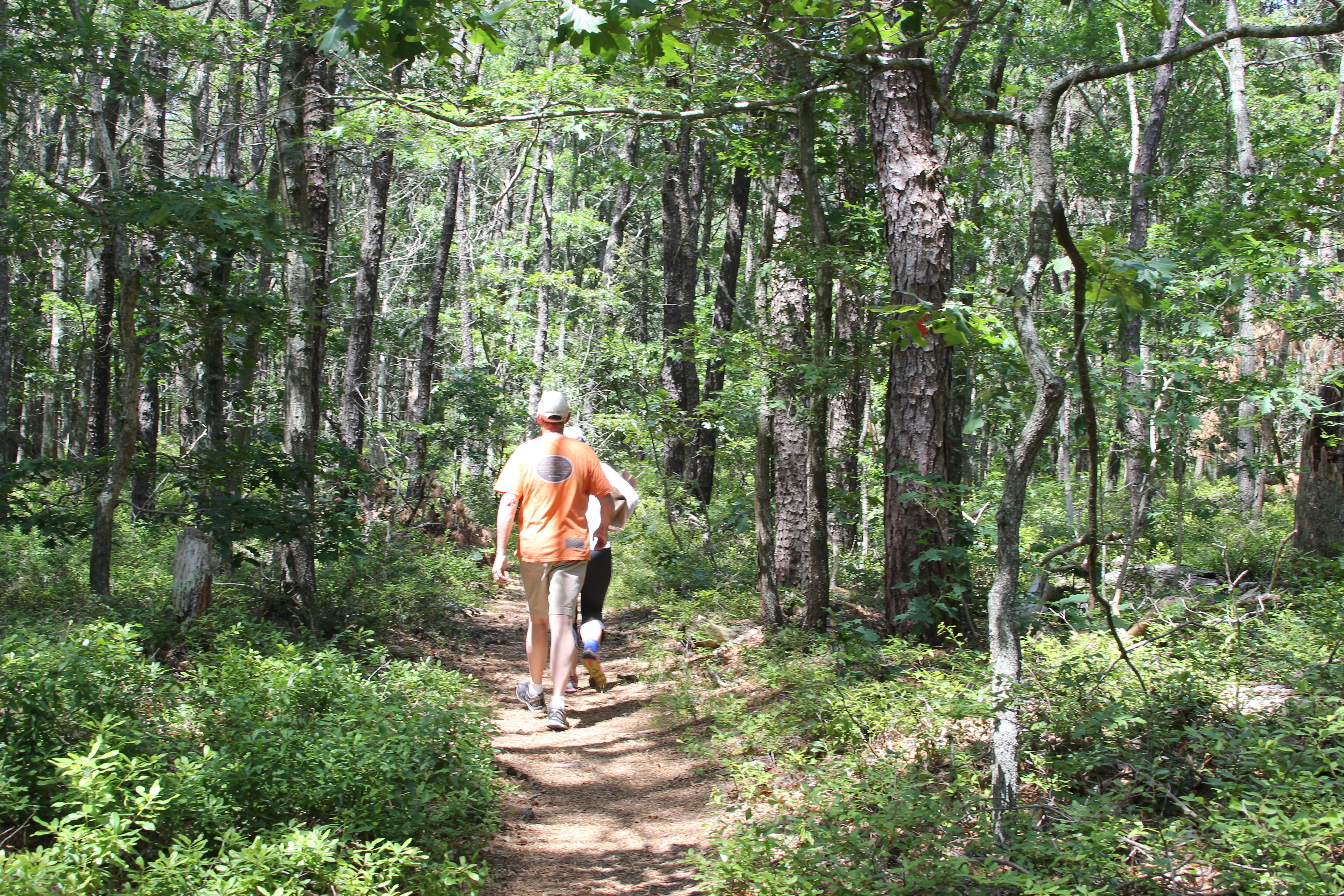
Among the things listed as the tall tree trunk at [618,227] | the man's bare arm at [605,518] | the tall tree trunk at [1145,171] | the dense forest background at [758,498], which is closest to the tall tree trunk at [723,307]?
the dense forest background at [758,498]

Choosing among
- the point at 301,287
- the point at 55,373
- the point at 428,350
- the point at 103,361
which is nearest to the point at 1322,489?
the point at 301,287

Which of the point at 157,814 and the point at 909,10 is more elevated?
the point at 909,10

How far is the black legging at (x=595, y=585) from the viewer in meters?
6.77

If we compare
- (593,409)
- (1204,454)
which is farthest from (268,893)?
(593,409)

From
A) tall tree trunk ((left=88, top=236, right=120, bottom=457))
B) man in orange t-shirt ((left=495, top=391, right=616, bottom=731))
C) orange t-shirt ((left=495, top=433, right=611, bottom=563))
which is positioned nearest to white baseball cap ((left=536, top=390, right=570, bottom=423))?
man in orange t-shirt ((left=495, top=391, right=616, bottom=731))

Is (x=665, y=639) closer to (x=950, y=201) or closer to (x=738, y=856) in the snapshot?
(x=738, y=856)

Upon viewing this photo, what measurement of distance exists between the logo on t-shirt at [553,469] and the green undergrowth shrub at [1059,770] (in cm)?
181

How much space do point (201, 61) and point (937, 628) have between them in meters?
10.2

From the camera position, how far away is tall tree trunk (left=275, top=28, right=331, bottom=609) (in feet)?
23.0

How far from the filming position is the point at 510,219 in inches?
1246

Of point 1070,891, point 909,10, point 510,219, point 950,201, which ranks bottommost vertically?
point 1070,891

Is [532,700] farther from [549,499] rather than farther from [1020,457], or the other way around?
[1020,457]

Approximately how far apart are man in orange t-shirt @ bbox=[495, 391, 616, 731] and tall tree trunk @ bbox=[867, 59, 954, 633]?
2.17 metres

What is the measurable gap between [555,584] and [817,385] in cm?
227
